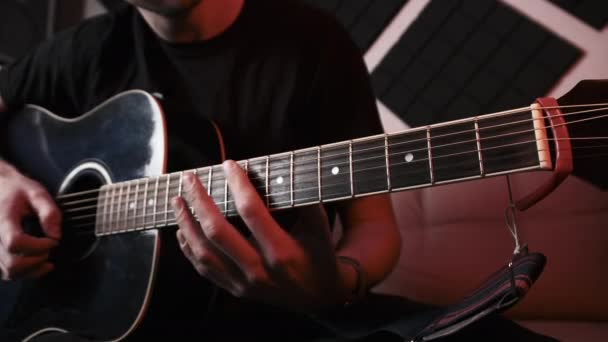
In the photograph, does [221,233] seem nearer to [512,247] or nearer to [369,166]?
[369,166]

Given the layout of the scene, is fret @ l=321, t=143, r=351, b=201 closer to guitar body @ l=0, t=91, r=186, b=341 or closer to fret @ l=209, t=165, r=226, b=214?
fret @ l=209, t=165, r=226, b=214

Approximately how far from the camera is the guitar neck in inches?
18.3

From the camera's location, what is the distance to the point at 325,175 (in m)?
0.58

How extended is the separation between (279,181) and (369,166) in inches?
4.9

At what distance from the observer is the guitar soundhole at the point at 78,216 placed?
0.84m

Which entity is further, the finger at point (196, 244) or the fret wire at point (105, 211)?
the fret wire at point (105, 211)

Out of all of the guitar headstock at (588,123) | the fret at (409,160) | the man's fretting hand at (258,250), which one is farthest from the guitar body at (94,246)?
the guitar headstock at (588,123)

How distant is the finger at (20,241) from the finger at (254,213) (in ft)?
1.38

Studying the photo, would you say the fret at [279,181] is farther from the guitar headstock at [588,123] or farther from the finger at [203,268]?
the guitar headstock at [588,123]

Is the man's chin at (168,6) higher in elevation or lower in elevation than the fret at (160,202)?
higher

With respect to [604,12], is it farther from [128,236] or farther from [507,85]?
[128,236]

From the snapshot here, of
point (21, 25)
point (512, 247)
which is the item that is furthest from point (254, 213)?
point (21, 25)

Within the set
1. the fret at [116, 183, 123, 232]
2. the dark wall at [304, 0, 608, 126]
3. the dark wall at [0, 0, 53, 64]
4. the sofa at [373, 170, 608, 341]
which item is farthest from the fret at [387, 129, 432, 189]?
A: the dark wall at [0, 0, 53, 64]

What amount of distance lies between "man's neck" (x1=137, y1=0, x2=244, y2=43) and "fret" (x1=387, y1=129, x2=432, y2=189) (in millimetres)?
506
